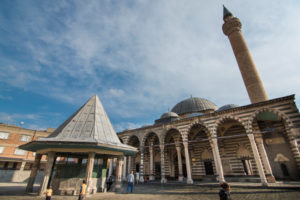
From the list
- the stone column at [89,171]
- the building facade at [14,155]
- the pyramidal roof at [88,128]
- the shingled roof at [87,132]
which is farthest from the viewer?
the building facade at [14,155]

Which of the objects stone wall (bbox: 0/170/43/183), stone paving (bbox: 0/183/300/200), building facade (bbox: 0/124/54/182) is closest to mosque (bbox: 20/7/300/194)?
stone paving (bbox: 0/183/300/200)

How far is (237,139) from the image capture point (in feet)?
55.2

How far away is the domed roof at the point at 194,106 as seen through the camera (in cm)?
2414

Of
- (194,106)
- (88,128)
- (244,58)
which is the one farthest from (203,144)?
(88,128)

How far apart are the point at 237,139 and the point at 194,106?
28.8 ft

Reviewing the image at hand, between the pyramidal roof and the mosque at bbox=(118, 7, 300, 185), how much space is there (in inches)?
311

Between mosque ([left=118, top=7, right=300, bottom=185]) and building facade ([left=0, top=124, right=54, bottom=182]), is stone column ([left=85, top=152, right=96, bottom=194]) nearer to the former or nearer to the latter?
mosque ([left=118, top=7, right=300, bottom=185])

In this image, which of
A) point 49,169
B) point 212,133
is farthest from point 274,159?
point 49,169

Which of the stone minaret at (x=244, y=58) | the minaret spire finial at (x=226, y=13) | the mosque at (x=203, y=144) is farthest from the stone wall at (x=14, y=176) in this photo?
the minaret spire finial at (x=226, y=13)

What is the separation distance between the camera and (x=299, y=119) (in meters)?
11.5

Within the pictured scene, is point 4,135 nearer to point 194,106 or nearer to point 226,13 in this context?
point 194,106

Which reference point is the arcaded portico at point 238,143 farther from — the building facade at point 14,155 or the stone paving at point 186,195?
the building facade at point 14,155

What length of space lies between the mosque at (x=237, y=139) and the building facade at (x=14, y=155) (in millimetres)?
15128

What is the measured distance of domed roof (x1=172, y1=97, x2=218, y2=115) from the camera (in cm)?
2414
